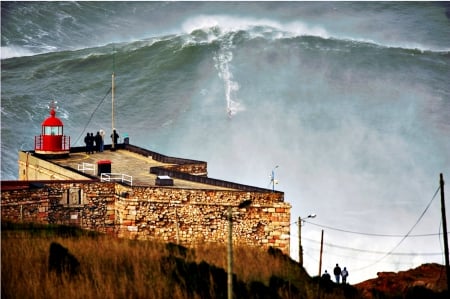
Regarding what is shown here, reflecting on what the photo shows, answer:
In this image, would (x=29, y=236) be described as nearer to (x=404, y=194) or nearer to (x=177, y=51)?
(x=404, y=194)

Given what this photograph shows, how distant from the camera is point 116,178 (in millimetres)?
31219

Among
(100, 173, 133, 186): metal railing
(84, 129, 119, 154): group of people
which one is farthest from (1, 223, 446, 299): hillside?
(84, 129, 119, 154): group of people

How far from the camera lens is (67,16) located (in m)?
90.0

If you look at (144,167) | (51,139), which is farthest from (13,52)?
(144,167)

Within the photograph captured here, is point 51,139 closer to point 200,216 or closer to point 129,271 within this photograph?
point 200,216

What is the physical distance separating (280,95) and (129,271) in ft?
174

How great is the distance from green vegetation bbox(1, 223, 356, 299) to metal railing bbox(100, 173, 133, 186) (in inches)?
Answer: 249

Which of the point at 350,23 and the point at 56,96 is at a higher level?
the point at 350,23

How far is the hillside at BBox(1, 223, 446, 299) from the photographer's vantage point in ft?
60.5

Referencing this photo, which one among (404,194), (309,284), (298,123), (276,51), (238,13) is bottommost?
(309,284)

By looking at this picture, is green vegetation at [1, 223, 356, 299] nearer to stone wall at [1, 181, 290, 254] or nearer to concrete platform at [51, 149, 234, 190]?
stone wall at [1, 181, 290, 254]

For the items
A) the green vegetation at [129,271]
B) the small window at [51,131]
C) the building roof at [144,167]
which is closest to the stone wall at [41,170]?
the building roof at [144,167]

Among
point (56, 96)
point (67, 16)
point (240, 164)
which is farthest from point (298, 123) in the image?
point (67, 16)

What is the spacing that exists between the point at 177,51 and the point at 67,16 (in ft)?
46.3
